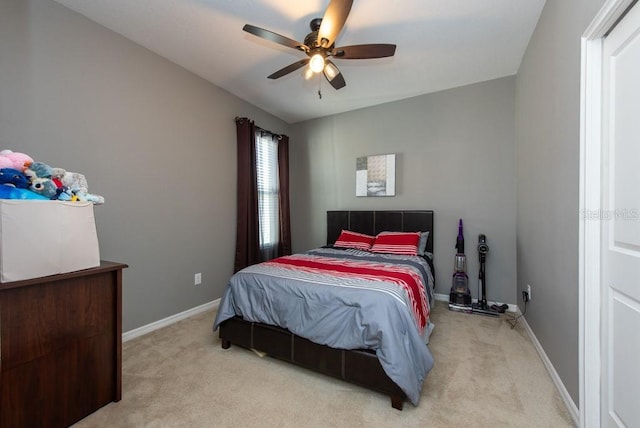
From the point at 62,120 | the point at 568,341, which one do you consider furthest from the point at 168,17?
the point at 568,341

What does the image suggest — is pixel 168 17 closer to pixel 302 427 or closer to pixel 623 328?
pixel 302 427

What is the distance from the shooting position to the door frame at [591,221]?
130 cm

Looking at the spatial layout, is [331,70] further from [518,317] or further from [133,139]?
[518,317]

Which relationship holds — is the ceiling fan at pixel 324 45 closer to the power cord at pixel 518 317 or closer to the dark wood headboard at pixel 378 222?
the dark wood headboard at pixel 378 222

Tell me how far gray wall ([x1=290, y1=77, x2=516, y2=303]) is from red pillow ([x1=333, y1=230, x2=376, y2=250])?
54 cm

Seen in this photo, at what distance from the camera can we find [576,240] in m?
1.43

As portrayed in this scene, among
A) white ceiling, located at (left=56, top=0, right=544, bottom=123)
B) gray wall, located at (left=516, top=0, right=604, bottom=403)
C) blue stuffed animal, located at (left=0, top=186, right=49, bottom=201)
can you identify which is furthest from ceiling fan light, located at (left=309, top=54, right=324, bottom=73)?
blue stuffed animal, located at (left=0, top=186, right=49, bottom=201)

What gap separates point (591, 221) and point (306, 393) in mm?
1873

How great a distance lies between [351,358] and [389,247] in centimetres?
172

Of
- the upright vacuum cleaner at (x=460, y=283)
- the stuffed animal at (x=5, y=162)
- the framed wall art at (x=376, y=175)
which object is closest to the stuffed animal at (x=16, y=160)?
the stuffed animal at (x=5, y=162)

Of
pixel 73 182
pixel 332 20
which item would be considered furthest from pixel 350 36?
pixel 73 182

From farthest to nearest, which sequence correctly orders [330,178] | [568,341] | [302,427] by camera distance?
[330,178] → [568,341] → [302,427]

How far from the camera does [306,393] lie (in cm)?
168

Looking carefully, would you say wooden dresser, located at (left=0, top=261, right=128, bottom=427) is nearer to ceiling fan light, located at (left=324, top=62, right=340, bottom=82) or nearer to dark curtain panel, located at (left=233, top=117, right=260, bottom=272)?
dark curtain panel, located at (left=233, top=117, right=260, bottom=272)
